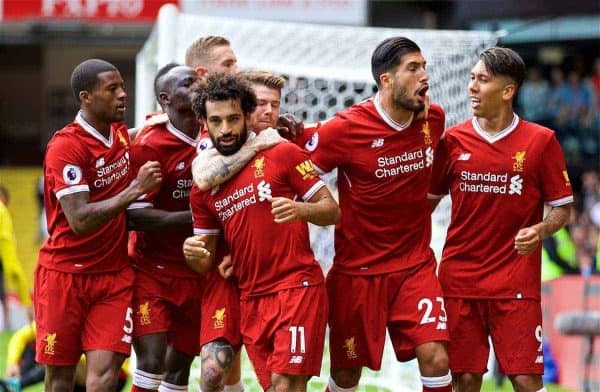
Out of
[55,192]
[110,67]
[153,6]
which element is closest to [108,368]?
[55,192]

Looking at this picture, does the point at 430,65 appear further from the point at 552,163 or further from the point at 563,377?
the point at 552,163

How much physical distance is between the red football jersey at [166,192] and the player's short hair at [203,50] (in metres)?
0.68

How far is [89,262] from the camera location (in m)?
7.94

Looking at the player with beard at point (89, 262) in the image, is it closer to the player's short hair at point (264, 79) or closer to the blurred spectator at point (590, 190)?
the player's short hair at point (264, 79)

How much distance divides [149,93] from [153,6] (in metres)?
13.0

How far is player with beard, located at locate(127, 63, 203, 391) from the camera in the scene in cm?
810

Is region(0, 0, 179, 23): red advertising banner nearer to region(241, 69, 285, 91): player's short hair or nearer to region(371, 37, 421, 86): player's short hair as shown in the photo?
region(241, 69, 285, 91): player's short hair

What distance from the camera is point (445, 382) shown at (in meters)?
7.57

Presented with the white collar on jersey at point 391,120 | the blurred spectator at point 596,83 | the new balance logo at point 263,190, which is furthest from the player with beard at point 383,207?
the blurred spectator at point 596,83

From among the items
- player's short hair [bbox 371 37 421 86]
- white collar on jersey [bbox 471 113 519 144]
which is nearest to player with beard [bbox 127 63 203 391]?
player's short hair [bbox 371 37 421 86]

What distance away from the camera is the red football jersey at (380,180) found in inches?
309

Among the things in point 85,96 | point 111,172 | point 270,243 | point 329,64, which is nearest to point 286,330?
point 270,243

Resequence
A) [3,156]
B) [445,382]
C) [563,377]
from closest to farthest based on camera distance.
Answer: [445,382] < [563,377] < [3,156]

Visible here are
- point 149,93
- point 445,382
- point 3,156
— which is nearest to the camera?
point 445,382
